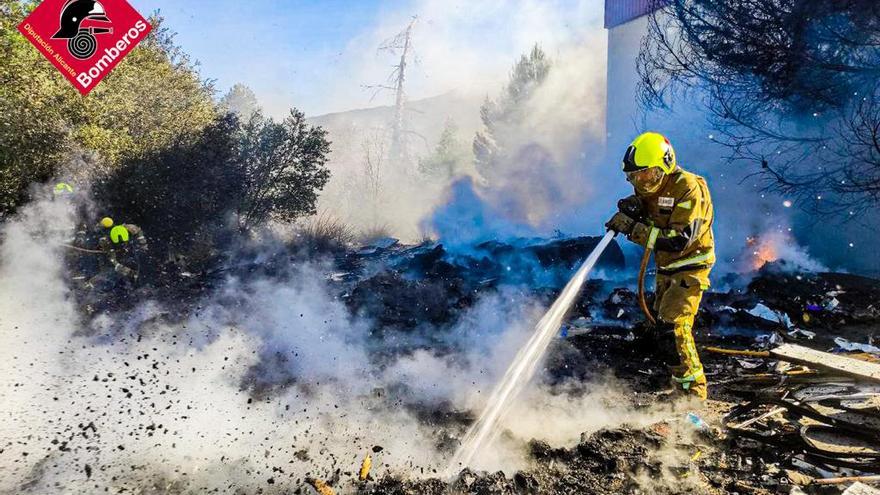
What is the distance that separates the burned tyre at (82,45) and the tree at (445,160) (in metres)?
22.1

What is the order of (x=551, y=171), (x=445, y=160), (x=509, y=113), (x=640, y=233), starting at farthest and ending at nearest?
(x=445, y=160), (x=509, y=113), (x=551, y=171), (x=640, y=233)

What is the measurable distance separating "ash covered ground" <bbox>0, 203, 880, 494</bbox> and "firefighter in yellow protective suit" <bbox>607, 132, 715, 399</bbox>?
54 cm

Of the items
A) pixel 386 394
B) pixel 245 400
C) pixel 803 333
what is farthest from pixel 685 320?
pixel 245 400

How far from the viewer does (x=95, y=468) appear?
3402 mm

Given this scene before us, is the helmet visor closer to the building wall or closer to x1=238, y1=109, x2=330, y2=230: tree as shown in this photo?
x1=238, y1=109, x2=330, y2=230: tree

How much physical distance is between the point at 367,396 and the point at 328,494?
1.26 metres

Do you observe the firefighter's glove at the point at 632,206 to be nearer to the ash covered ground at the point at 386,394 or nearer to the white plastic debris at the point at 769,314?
the ash covered ground at the point at 386,394

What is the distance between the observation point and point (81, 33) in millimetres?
10273

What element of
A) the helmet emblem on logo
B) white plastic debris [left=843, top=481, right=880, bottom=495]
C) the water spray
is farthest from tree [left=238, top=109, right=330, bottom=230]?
white plastic debris [left=843, top=481, right=880, bottom=495]

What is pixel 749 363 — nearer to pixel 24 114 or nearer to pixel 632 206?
pixel 632 206

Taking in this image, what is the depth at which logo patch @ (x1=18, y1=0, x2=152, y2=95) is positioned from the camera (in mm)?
10062

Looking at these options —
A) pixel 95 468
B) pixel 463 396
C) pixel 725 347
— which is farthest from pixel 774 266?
pixel 95 468

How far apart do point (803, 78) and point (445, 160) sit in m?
25.4

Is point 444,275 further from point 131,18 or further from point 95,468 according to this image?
point 131,18
